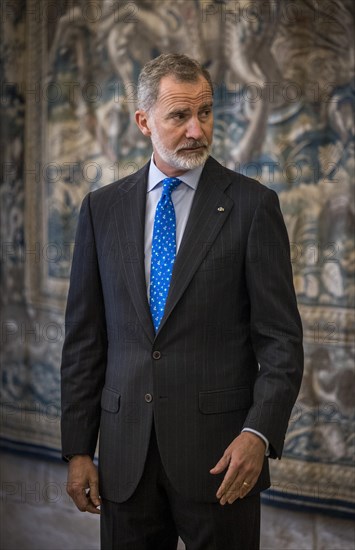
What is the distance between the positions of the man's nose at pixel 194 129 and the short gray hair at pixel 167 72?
0.09 m

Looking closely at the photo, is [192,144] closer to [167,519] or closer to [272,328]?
[272,328]

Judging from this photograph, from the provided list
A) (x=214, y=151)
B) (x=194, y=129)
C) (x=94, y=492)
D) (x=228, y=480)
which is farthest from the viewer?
(x=214, y=151)

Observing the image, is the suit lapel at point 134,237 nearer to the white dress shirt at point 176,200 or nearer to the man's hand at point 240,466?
the white dress shirt at point 176,200

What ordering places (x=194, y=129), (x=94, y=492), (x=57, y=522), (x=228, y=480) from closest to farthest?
1. (x=228, y=480)
2. (x=194, y=129)
3. (x=94, y=492)
4. (x=57, y=522)

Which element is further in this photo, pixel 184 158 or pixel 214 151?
pixel 214 151

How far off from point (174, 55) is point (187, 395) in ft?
2.44

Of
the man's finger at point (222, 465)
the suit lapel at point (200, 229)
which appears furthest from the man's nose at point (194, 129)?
the man's finger at point (222, 465)

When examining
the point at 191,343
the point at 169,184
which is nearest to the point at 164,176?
the point at 169,184

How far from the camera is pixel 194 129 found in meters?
1.71

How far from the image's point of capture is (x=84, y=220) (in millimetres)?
1868

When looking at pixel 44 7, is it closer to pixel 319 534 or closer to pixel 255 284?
pixel 255 284

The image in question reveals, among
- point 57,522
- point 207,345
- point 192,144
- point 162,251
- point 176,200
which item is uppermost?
point 192,144

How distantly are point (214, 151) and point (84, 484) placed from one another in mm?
1529

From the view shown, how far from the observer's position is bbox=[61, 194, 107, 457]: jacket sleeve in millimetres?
1823
